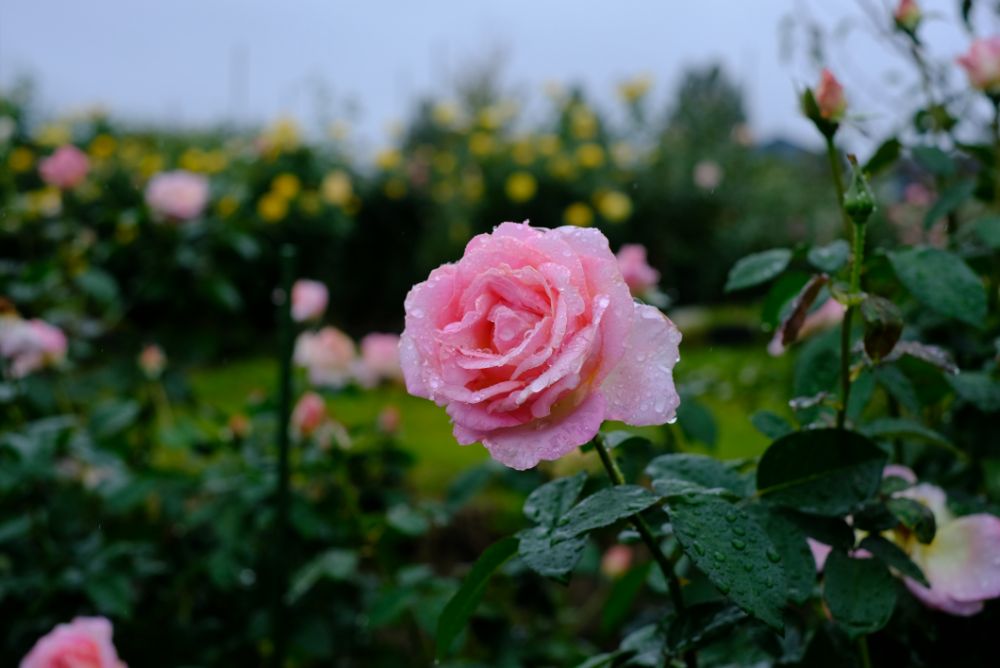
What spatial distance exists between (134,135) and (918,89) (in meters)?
6.36

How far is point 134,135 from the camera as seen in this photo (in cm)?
673

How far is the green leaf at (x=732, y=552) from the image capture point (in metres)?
0.49

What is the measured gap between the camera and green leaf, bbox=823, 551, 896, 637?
0.58 meters

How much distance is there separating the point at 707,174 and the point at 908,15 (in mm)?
5377

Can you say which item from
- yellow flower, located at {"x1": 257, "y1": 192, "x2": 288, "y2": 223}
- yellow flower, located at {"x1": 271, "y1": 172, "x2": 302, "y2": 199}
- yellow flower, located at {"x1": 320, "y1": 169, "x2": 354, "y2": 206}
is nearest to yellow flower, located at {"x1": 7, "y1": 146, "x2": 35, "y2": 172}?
A: yellow flower, located at {"x1": 257, "y1": 192, "x2": 288, "y2": 223}

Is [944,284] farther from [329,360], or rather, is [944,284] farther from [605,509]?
[329,360]

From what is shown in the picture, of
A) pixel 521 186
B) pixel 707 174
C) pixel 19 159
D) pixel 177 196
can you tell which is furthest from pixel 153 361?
pixel 707 174

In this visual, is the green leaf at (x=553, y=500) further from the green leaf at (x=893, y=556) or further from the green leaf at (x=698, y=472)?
the green leaf at (x=893, y=556)

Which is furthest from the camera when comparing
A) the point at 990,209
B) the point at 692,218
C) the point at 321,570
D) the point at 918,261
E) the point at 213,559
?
the point at 692,218

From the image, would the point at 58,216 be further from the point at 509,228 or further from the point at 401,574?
the point at 509,228

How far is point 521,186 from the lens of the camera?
18.8 ft

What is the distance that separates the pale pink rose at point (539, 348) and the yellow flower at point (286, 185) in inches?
177

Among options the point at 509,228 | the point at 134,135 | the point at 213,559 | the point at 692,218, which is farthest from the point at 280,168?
the point at 509,228

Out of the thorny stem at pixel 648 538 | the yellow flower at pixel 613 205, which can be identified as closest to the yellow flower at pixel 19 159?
the yellow flower at pixel 613 205
